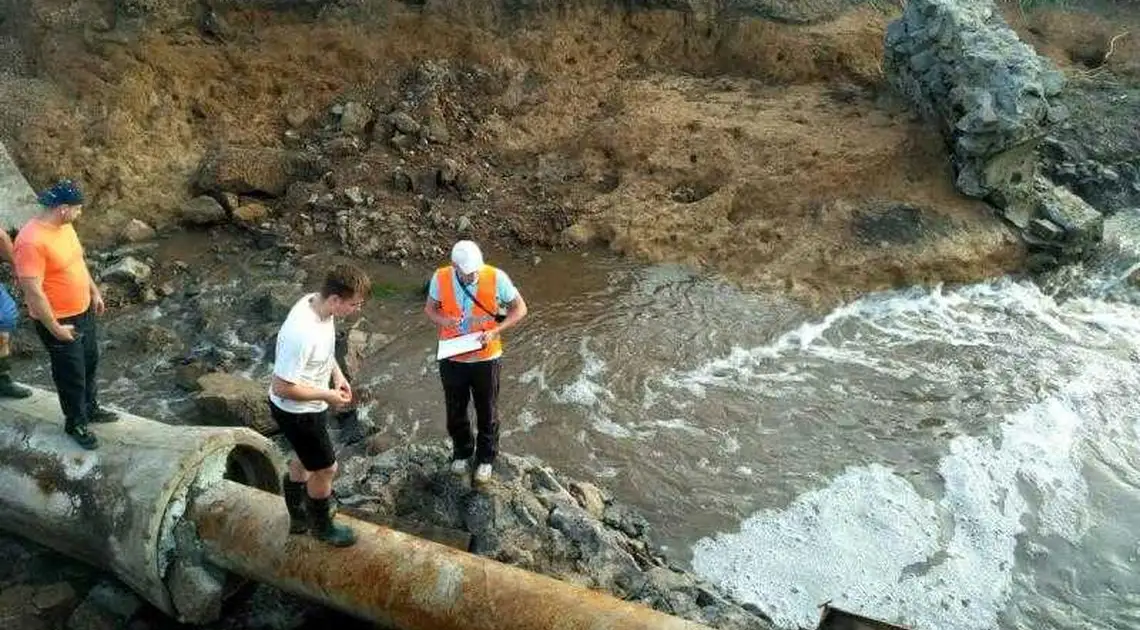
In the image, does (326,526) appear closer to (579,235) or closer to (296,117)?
(579,235)

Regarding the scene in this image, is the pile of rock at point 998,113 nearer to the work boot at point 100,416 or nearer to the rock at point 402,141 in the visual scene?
the rock at point 402,141

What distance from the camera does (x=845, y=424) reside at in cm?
774

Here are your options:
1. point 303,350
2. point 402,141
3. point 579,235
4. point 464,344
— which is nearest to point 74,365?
point 303,350

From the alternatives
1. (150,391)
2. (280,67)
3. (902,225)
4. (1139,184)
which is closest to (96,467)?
(150,391)

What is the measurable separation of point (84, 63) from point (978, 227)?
10259 millimetres

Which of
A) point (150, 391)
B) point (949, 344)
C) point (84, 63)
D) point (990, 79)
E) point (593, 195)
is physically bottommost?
point (150, 391)

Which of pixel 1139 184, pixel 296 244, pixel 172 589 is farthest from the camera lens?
pixel 1139 184

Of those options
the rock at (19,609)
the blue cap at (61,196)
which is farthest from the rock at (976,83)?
the rock at (19,609)

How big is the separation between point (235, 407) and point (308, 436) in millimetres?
3188

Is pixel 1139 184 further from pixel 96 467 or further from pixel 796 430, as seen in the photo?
pixel 96 467

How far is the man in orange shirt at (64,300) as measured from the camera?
4727mm

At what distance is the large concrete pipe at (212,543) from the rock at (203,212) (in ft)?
16.3

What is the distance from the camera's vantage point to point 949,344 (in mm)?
8844

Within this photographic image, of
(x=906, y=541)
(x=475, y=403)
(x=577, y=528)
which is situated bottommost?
(x=906, y=541)
